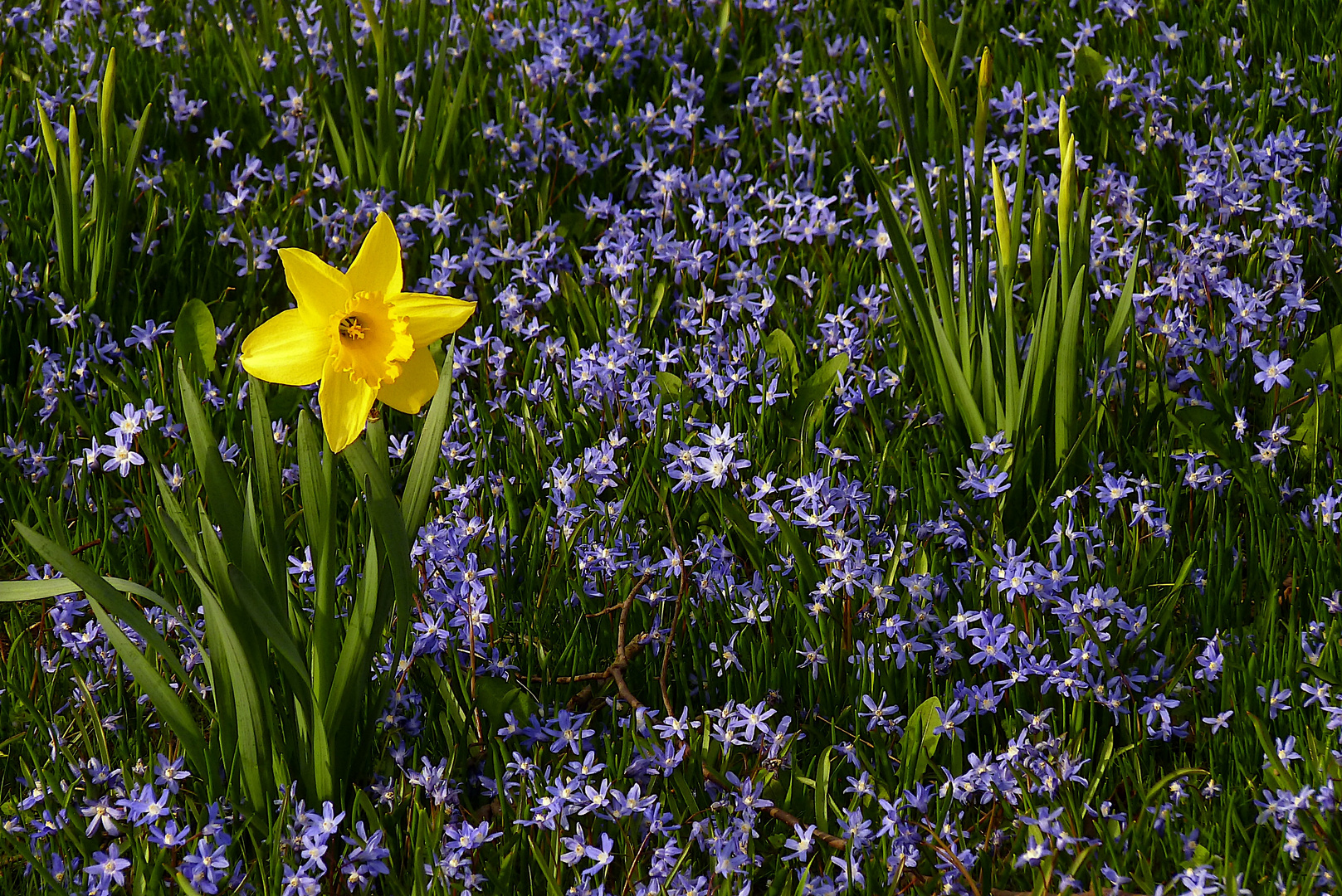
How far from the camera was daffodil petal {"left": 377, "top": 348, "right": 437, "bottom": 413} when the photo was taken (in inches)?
59.9

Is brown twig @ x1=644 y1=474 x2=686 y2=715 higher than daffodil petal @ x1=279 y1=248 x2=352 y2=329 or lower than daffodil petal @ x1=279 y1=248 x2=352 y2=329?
lower

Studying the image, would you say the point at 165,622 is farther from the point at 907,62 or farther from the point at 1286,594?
the point at 907,62

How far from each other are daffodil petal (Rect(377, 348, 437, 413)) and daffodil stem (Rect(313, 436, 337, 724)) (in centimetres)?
22

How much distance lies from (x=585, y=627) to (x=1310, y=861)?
1198mm

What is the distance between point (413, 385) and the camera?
5.03 ft

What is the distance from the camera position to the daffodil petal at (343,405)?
4.88 ft

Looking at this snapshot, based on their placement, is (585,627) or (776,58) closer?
(585,627)

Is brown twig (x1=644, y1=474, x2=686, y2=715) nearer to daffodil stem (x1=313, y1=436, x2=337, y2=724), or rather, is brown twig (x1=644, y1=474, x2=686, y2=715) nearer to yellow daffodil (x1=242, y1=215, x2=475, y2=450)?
daffodil stem (x1=313, y1=436, x2=337, y2=724)

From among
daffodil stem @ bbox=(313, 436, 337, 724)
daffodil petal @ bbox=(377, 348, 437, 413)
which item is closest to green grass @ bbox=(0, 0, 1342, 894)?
daffodil stem @ bbox=(313, 436, 337, 724)

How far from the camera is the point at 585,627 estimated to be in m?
2.19

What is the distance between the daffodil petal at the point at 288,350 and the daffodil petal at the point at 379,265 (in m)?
0.08

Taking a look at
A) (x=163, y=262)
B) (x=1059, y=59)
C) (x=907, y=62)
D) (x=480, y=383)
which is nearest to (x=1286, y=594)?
(x=480, y=383)

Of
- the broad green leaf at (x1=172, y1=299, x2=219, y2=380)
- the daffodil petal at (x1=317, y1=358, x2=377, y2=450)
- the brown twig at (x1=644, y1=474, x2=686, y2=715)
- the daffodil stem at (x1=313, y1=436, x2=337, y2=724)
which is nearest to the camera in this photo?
the daffodil petal at (x1=317, y1=358, x2=377, y2=450)

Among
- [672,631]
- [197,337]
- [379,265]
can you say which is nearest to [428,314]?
[379,265]
